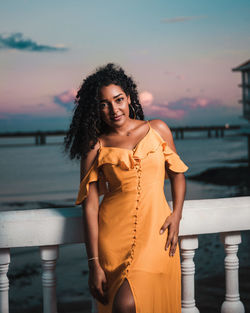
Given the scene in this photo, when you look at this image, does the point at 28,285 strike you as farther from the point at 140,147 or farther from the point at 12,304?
the point at 140,147

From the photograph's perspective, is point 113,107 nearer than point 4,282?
No

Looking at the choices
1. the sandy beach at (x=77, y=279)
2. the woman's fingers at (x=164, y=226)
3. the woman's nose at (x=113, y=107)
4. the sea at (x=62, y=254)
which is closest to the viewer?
the woman's fingers at (x=164, y=226)

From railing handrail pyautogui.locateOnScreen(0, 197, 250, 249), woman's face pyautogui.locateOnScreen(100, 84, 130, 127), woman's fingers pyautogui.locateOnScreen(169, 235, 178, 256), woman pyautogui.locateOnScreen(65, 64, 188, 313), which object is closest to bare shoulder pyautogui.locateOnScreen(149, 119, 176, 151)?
woman pyautogui.locateOnScreen(65, 64, 188, 313)

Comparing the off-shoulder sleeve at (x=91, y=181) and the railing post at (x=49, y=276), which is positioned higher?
the off-shoulder sleeve at (x=91, y=181)

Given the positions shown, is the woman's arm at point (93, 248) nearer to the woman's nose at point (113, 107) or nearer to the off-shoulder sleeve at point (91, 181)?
the off-shoulder sleeve at point (91, 181)

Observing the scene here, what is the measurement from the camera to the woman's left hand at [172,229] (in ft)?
6.25

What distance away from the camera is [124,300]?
1.79m

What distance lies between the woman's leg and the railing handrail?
265 millimetres

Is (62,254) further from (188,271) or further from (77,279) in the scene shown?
(188,271)

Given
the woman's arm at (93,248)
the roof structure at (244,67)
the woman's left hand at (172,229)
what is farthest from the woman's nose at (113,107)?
the roof structure at (244,67)

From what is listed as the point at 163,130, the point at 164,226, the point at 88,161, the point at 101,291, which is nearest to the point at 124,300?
the point at 101,291

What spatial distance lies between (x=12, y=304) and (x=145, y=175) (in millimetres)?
5256

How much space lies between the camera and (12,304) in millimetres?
6469

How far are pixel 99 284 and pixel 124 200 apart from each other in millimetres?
357
